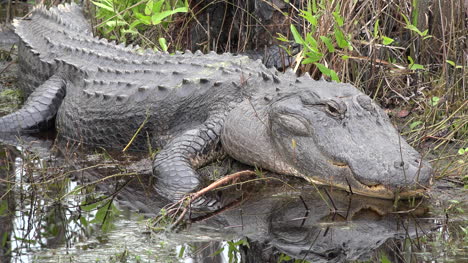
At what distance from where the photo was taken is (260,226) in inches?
170

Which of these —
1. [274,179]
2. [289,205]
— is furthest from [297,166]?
[289,205]

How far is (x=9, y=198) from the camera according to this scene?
4.85 m

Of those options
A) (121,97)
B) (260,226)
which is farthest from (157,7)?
(260,226)

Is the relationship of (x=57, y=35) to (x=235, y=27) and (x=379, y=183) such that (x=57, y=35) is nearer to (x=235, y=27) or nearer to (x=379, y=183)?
(x=235, y=27)

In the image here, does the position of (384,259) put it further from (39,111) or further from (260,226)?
(39,111)

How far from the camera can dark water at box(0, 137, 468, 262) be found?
388cm

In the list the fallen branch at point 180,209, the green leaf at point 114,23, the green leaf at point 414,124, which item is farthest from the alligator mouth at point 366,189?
the green leaf at point 114,23

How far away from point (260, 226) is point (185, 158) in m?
1.20

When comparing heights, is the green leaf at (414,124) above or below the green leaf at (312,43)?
below

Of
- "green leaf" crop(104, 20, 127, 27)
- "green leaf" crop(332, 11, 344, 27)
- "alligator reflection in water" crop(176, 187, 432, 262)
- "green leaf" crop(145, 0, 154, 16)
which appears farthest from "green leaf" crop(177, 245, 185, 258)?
"green leaf" crop(104, 20, 127, 27)

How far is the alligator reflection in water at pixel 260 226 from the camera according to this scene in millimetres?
3928

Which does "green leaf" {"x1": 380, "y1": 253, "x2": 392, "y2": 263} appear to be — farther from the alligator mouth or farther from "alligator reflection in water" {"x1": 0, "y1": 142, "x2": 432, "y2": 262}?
the alligator mouth

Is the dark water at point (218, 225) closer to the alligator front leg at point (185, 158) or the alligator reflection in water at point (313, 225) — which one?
the alligator reflection in water at point (313, 225)

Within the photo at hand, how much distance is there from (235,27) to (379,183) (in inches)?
142
